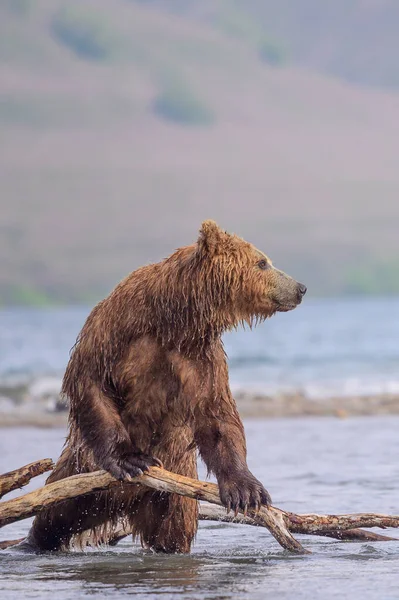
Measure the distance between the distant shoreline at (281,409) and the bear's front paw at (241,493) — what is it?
11068 millimetres

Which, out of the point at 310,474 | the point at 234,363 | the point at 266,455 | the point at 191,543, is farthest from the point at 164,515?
the point at 234,363

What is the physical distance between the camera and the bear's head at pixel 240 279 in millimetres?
6789

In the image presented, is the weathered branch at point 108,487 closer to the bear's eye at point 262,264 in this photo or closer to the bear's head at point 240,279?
the bear's head at point 240,279

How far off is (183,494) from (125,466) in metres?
0.34

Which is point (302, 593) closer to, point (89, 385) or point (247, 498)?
point (247, 498)

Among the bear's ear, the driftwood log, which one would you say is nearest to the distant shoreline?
the driftwood log

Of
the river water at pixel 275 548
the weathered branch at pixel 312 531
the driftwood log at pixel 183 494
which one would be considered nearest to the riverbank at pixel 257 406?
the river water at pixel 275 548

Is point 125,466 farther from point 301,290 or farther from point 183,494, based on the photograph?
point 301,290

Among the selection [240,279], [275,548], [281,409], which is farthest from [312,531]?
[281,409]

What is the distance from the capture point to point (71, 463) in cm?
740

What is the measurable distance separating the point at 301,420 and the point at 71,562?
11.0m

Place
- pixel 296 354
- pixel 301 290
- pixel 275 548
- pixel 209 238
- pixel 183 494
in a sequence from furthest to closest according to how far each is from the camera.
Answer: pixel 296 354, pixel 275 548, pixel 301 290, pixel 209 238, pixel 183 494

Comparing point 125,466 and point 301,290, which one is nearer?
point 125,466

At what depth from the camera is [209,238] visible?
6777 millimetres
